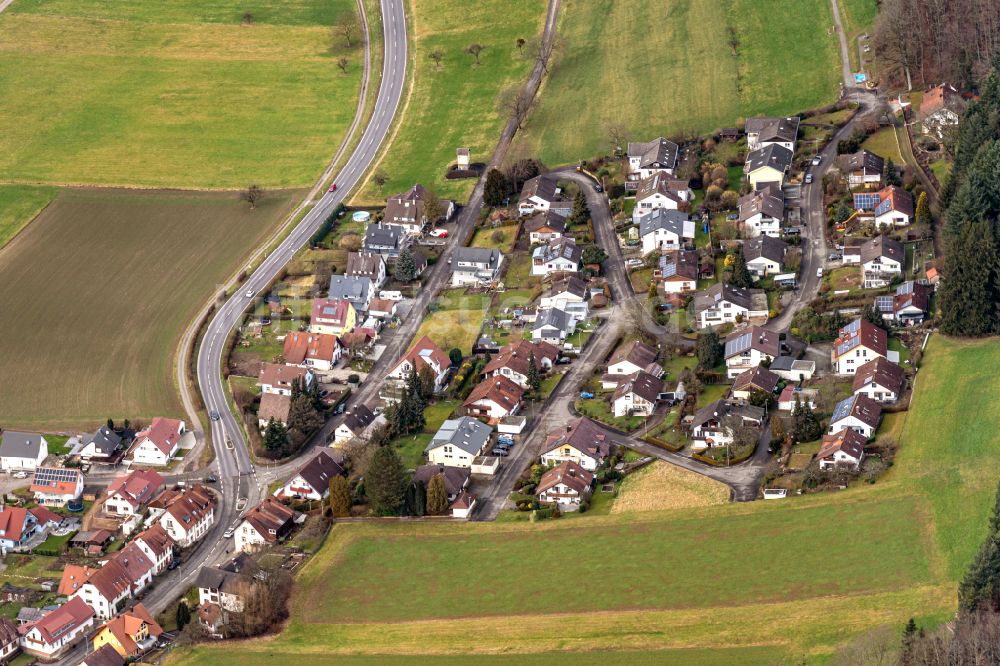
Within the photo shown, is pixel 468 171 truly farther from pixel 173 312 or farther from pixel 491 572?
pixel 491 572

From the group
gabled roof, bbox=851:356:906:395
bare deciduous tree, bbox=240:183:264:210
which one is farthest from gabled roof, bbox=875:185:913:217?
bare deciduous tree, bbox=240:183:264:210

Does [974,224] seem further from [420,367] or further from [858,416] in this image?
[420,367]

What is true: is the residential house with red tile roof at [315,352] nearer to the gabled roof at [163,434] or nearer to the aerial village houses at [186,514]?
the gabled roof at [163,434]

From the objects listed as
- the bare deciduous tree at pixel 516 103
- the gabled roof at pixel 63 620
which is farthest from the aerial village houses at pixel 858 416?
the bare deciduous tree at pixel 516 103

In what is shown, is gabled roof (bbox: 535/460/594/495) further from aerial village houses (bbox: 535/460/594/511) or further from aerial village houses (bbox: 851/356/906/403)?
aerial village houses (bbox: 851/356/906/403)

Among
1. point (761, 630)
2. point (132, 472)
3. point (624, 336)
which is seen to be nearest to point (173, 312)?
point (132, 472)

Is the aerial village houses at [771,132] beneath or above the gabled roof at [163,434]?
above

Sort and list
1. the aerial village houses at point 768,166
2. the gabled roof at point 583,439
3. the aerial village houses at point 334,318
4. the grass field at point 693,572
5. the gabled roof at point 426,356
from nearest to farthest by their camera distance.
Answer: the grass field at point 693,572
the gabled roof at point 583,439
the gabled roof at point 426,356
the aerial village houses at point 334,318
the aerial village houses at point 768,166
